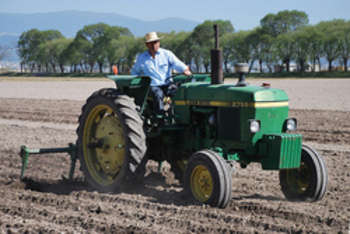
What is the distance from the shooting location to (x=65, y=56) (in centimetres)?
10638

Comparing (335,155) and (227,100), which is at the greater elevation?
(227,100)

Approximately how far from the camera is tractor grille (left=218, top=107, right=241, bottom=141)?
216 inches

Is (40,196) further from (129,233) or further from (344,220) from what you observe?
(344,220)

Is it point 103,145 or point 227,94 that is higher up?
point 227,94

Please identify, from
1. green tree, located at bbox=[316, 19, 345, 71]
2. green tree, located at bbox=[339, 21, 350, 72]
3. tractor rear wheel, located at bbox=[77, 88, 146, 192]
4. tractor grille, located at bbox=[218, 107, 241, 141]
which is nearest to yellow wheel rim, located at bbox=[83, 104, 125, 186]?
tractor rear wheel, located at bbox=[77, 88, 146, 192]

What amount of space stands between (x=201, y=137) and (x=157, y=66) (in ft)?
3.45

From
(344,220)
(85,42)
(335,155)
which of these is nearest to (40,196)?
(344,220)

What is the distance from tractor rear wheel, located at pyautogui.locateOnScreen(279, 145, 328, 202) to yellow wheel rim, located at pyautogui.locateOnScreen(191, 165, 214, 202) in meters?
1.02

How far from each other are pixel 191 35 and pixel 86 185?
267ft

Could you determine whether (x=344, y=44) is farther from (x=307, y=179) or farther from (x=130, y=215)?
(x=130, y=215)

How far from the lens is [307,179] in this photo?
5598 mm

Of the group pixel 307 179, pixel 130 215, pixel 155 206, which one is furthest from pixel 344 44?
pixel 130 215

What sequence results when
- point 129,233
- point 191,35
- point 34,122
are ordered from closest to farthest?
point 129,233 → point 34,122 → point 191,35

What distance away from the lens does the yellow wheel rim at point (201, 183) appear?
527cm
